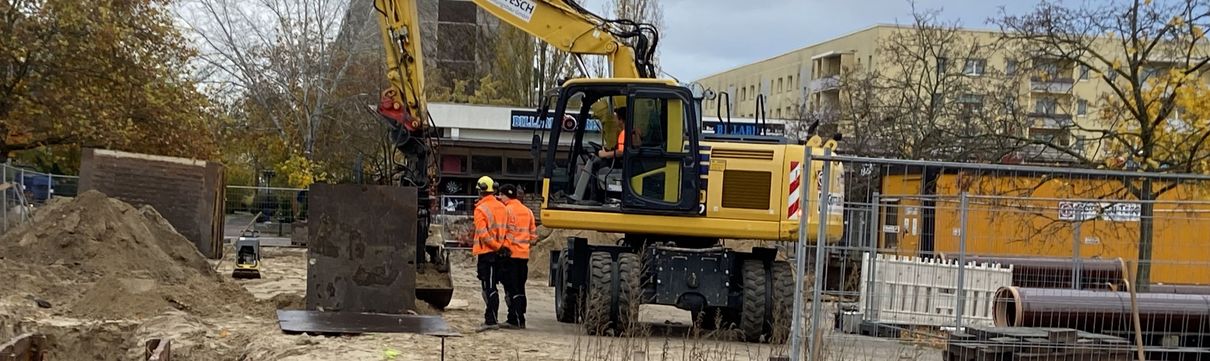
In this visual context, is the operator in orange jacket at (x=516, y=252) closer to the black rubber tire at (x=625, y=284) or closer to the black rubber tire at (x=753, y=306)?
the black rubber tire at (x=625, y=284)

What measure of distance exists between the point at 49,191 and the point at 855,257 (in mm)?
19637

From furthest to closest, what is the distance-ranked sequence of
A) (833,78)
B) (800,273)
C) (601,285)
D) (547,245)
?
1. (833,78)
2. (547,245)
3. (601,285)
4. (800,273)

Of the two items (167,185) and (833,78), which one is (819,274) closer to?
(167,185)

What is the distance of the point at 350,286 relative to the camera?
39.2 feet

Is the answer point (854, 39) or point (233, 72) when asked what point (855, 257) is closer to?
point (233, 72)

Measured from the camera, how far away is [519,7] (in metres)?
14.1

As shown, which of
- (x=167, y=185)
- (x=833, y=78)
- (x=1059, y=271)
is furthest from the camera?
(x=833, y=78)

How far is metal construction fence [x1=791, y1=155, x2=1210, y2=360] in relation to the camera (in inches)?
329

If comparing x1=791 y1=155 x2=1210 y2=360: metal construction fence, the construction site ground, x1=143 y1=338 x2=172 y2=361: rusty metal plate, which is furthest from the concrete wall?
x1=791 y1=155 x2=1210 y2=360: metal construction fence

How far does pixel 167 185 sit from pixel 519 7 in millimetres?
9733

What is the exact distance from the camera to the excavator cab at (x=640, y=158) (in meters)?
12.7

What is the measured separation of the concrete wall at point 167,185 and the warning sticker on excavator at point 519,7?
945 centimetres

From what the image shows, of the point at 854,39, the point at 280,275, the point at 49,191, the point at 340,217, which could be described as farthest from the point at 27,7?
the point at 854,39

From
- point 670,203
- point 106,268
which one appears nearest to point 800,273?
point 670,203
